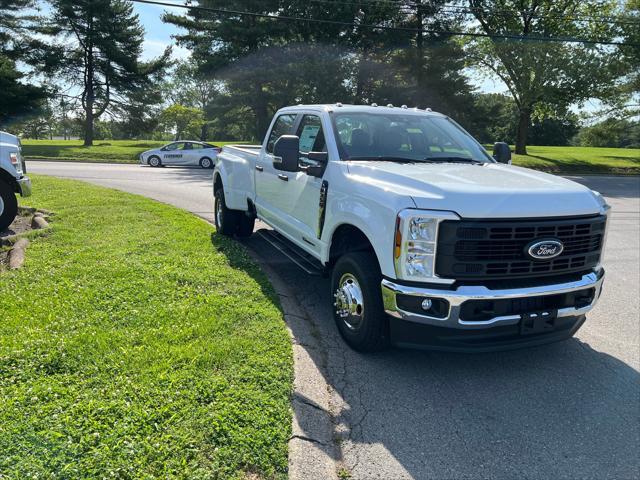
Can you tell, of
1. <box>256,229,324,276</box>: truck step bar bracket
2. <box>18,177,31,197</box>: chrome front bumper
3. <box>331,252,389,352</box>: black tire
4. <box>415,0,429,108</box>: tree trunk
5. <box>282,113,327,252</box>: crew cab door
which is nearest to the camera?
<box>331,252,389,352</box>: black tire

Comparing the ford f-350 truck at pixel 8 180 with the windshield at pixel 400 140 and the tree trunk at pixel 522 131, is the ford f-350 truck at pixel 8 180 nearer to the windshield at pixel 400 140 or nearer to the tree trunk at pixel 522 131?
the windshield at pixel 400 140

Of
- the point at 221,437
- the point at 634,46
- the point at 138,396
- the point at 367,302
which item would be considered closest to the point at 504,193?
the point at 367,302

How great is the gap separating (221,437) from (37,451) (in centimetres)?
92

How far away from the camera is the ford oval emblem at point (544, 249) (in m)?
3.54

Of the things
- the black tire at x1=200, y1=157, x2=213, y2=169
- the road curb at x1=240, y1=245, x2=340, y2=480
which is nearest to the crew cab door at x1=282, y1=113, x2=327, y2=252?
the road curb at x1=240, y1=245, x2=340, y2=480

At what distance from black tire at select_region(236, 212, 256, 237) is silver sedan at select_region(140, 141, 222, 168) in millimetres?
17309

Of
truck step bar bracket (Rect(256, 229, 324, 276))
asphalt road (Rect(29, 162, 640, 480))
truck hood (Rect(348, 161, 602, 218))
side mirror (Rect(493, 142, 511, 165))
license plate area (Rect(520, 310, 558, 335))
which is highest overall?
side mirror (Rect(493, 142, 511, 165))

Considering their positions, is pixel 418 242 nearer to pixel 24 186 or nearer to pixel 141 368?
pixel 141 368

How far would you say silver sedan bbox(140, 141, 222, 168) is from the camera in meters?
24.2

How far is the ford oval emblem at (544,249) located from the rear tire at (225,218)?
483cm

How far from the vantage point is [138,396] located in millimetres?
3219

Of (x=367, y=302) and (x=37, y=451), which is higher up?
(x=367, y=302)

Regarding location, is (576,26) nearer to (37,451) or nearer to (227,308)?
(227,308)

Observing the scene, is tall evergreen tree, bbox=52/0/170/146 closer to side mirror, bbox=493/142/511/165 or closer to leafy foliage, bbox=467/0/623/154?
leafy foliage, bbox=467/0/623/154
